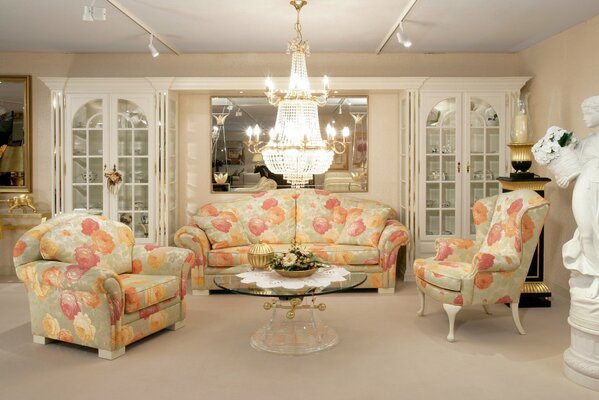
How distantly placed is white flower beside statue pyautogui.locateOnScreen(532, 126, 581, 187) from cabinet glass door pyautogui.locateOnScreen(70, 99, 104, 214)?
171 inches

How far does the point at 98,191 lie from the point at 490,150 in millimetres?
4205

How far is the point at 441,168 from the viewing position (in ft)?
19.8

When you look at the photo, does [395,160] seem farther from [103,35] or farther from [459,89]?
[103,35]

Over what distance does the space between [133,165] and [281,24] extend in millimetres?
2232

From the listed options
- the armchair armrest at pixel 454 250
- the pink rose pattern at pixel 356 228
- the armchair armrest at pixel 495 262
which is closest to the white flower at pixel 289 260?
A: the armchair armrest at pixel 495 262

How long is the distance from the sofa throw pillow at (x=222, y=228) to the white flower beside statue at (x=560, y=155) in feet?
9.96

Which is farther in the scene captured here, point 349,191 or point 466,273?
point 349,191

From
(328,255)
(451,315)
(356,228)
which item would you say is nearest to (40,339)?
(328,255)

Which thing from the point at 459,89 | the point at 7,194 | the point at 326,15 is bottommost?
the point at 7,194

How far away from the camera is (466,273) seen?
4.20 metres

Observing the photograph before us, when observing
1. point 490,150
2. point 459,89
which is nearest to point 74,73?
point 459,89

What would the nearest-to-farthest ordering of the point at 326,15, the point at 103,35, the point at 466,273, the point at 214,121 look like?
the point at 466,273, the point at 326,15, the point at 103,35, the point at 214,121

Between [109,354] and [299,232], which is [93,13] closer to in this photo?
[109,354]

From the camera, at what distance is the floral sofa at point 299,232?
213 inches
